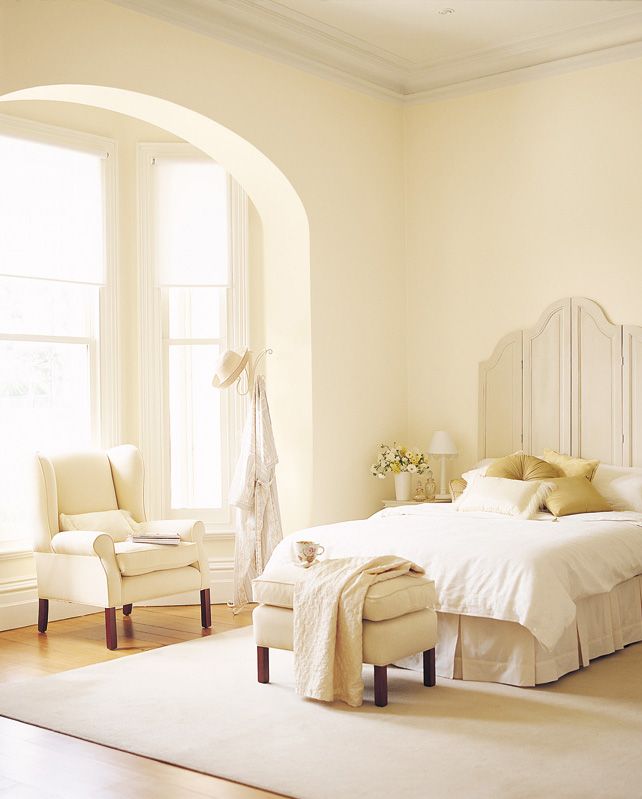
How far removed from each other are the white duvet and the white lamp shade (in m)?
1.32

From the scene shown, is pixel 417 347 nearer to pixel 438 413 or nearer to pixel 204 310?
pixel 438 413

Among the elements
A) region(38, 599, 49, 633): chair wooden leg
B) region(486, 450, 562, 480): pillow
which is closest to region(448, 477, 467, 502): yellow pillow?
region(486, 450, 562, 480): pillow

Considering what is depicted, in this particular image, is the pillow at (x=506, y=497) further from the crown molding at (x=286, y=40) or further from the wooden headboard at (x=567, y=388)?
the crown molding at (x=286, y=40)

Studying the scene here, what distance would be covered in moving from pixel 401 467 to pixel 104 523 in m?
2.07

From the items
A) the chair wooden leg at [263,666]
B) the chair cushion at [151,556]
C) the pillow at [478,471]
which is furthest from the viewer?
the pillow at [478,471]

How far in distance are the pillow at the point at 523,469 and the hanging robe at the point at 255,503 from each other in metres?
1.38

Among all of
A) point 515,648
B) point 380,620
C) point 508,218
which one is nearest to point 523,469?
point 515,648

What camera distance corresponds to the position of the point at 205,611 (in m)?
5.91

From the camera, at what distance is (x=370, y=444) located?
23.3 ft

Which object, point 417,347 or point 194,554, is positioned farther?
point 417,347

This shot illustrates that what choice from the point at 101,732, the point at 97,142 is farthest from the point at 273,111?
the point at 101,732

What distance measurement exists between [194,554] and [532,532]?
6.74 ft

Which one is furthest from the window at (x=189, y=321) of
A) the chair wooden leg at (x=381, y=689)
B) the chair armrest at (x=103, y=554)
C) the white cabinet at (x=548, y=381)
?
the chair wooden leg at (x=381, y=689)

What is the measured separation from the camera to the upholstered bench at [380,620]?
420 cm
